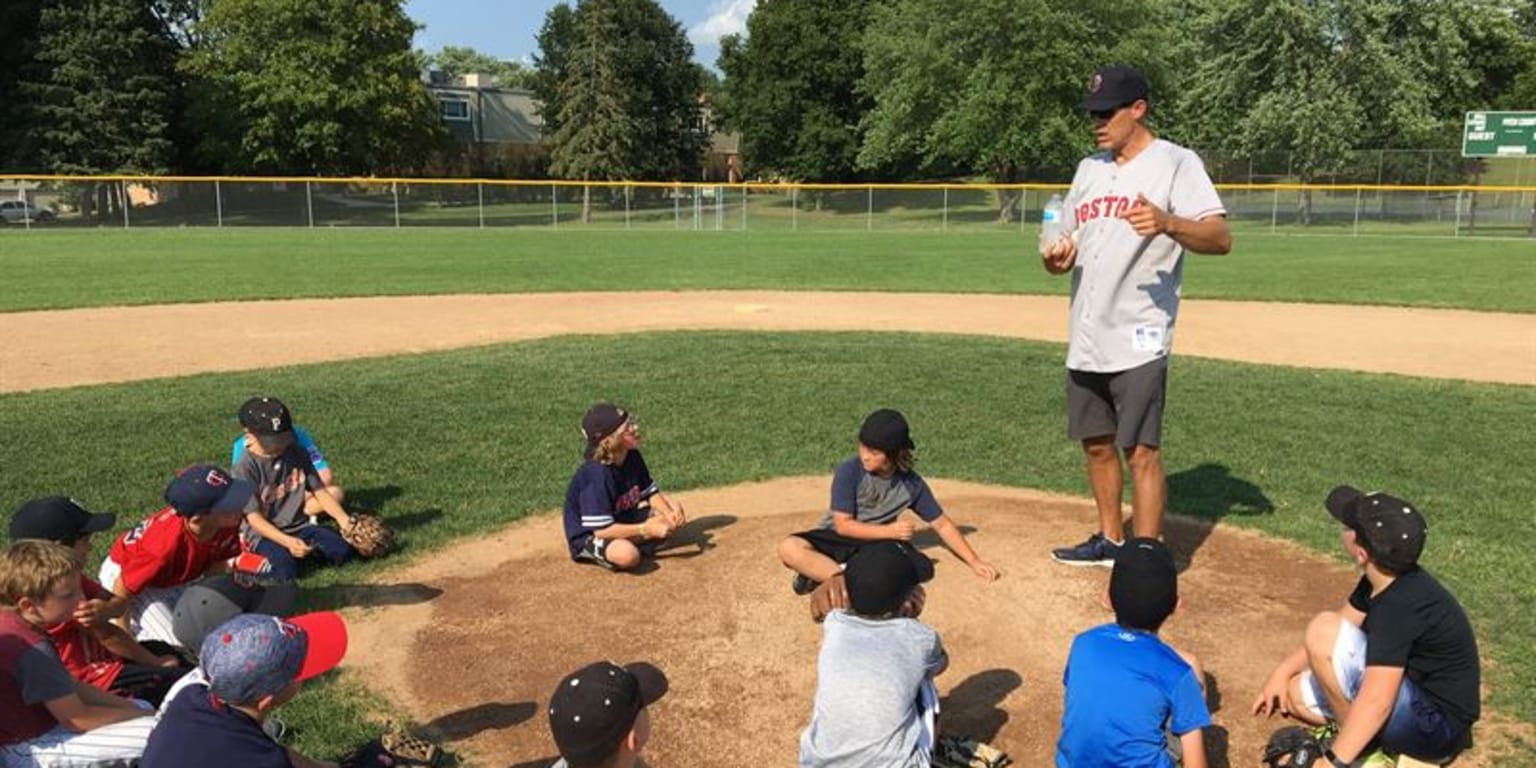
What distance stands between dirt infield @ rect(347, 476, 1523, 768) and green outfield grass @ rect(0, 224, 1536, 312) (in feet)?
43.6

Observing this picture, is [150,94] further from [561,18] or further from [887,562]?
[887,562]

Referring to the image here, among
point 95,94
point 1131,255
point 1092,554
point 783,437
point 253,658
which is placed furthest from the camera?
point 95,94

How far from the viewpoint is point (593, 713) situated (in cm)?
250

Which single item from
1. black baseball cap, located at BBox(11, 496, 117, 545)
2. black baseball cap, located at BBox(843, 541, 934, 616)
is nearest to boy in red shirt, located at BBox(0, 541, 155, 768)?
black baseball cap, located at BBox(11, 496, 117, 545)

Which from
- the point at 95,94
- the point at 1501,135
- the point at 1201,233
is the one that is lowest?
the point at 1201,233

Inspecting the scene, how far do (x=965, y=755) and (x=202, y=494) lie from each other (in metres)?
3.18

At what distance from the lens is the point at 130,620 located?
4371 mm

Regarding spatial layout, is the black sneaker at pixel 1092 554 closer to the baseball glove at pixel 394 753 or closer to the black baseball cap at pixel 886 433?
the black baseball cap at pixel 886 433

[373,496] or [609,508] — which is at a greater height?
[609,508]

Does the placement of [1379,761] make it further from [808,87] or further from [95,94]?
[808,87]

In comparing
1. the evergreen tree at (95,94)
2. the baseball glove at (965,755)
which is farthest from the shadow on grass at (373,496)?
the evergreen tree at (95,94)

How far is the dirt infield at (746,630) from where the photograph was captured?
4027mm

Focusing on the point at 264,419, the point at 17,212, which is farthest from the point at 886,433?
the point at 17,212

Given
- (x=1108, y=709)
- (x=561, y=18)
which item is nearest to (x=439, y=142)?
(x=561, y=18)
